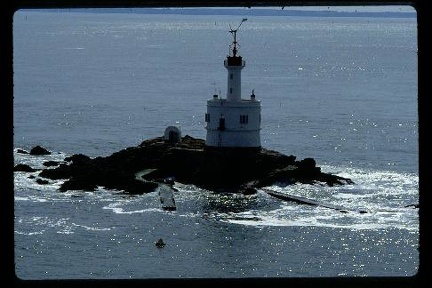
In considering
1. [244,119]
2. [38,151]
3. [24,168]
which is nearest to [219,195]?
[244,119]

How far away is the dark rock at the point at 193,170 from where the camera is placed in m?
33.7

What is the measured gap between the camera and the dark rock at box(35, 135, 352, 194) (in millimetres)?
33719

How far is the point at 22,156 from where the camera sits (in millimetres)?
38656

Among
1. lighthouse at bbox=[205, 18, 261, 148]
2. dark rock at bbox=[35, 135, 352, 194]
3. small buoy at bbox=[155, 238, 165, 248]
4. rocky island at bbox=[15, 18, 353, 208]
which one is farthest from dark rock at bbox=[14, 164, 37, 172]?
small buoy at bbox=[155, 238, 165, 248]

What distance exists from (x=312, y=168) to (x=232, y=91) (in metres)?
3.89

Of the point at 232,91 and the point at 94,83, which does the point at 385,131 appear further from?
the point at 94,83

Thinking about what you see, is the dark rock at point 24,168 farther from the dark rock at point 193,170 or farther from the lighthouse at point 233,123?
the lighthouse at point 233,123

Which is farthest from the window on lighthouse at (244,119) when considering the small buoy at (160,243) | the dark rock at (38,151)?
the small buoy at (160,243)

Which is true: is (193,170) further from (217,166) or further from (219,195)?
(219,195)

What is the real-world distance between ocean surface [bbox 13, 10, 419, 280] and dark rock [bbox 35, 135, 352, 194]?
→ 0.55 metres

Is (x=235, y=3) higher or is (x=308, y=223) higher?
(x=235, y=3)

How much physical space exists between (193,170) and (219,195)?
246 cm
